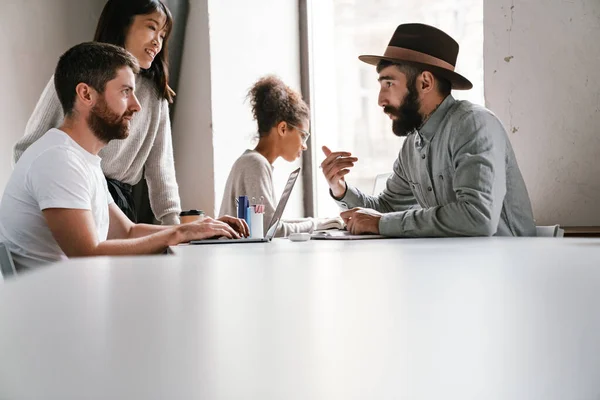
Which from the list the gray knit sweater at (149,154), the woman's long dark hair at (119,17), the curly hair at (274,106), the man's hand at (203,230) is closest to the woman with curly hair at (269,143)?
the curly hair at (274,106)

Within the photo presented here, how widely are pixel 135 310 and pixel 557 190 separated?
10.00 ft

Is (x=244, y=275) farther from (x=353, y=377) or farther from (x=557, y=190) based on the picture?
(x=557, y=190)

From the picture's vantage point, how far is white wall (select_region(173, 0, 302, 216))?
410 centimetres

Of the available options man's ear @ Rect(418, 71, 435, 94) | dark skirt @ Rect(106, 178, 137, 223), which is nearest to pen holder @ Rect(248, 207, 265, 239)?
man's ear @ Rect(418, 71, 435, 94)

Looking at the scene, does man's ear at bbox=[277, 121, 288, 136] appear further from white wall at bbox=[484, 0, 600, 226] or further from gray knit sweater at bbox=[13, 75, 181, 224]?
white wall at bbox=[484, 0, 600, 226]

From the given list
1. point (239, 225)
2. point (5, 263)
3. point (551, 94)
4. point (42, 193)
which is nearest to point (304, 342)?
point (5, 263)

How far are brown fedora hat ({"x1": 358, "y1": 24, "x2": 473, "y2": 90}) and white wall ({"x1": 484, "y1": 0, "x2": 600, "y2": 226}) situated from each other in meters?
0.84

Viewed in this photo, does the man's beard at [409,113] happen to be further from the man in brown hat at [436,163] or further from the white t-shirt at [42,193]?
the white t-shirt at [42,193]

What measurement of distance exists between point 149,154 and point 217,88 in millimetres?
1130

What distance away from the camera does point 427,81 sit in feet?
8.21

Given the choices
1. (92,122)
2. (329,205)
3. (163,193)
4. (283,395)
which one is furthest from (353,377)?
(329,205)

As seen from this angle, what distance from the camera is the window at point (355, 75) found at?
4.20 meters

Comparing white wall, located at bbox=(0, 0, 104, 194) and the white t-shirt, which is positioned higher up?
white wall, located at bbox=(0, 0, 104, 194)

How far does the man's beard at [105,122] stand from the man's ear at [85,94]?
0.07 feet
